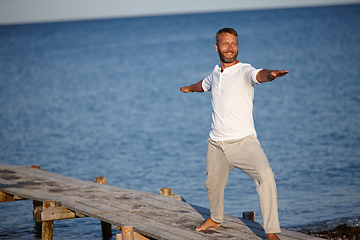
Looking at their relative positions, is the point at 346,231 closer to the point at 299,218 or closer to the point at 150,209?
the point at 299,218

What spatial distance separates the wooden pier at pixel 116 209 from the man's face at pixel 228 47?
7.21 ft

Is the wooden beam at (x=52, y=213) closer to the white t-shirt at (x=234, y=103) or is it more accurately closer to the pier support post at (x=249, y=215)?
the pier support post at (x=249, y=215)

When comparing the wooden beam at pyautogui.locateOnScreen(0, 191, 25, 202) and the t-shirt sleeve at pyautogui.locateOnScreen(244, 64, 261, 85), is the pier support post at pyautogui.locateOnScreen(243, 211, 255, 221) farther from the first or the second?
the wooden beam at pyautogui.locateOnScreen(0, 191, 25, 202)

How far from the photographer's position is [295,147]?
61.2 feet

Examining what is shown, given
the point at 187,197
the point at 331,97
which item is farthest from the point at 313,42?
the point at 187,197

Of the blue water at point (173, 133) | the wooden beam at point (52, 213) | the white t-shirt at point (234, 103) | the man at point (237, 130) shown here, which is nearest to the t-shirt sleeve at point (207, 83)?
the man at point (237, 130)

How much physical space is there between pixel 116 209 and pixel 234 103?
3.03m

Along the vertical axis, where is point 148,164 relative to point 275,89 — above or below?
below

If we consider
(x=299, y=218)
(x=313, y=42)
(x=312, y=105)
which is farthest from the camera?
(x=313, y=42)

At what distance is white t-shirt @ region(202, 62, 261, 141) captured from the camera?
21.1 feet

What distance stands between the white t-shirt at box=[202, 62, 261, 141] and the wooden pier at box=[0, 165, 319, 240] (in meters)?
1.34

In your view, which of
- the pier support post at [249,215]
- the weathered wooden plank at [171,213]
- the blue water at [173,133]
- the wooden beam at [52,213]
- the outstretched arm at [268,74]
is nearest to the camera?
the outstretched arm at [268,74]

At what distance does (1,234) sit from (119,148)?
889 centimetres

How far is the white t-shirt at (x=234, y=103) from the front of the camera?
21.1 ft
